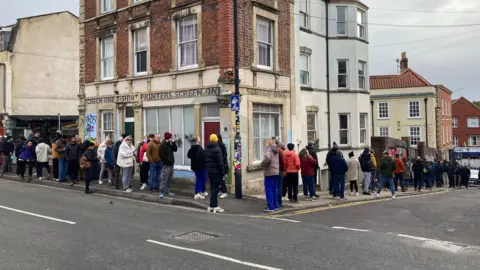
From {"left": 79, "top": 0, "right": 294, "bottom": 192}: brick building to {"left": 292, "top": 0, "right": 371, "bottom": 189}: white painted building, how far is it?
12.5ft

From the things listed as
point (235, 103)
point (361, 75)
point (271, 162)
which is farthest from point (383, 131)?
point (271, 162)

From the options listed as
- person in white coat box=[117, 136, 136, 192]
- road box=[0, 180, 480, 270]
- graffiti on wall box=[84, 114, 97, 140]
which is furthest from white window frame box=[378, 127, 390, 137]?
person in white coat box=[117, 136, 136, 192]

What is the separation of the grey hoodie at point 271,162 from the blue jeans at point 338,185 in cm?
398

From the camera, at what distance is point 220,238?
7.69m

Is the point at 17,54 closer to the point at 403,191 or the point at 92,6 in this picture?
the point at 92,6

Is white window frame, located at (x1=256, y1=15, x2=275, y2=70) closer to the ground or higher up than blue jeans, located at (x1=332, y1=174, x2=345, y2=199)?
higher up

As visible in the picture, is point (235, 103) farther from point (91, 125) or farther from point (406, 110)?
point (406, 110)

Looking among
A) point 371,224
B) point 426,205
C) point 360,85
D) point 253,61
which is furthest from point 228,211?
point 360,85

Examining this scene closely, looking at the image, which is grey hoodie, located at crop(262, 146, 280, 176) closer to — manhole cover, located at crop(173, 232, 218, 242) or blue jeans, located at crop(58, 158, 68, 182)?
manhole cover, located at crop(173, 232, 218, 242)

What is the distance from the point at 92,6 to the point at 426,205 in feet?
52.9

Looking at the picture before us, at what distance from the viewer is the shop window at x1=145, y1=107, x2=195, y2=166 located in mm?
15480

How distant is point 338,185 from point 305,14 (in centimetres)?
969

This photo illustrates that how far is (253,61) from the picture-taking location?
15.0m

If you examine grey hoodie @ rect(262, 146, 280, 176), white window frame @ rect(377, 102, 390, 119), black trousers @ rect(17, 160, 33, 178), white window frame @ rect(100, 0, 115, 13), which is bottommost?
black trousers @ rect(17, 160, 33, 178)
